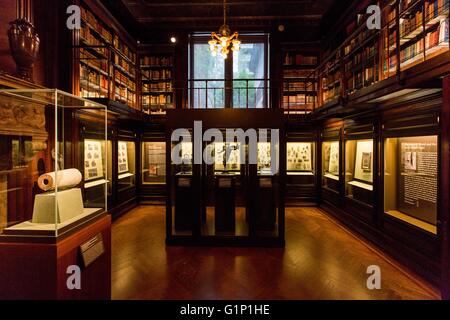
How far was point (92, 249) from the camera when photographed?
1925 millimetres

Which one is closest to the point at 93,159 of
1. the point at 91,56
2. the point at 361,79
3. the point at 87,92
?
the point at 87,92

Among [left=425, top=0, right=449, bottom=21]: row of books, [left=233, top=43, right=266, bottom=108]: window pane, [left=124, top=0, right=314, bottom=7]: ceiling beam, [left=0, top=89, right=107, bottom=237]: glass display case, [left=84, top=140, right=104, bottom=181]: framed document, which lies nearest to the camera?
[left=0, top=89, right=107, bottom=237]: glass display case

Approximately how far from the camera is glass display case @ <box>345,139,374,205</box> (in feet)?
14.7

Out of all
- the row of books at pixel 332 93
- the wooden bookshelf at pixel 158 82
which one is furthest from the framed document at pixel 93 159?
the row of books at pixel 332 93

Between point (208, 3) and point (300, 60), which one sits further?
point (300, 60)

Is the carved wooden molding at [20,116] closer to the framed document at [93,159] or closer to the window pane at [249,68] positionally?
the framed document at [93,159]

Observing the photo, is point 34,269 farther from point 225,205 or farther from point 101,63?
point 101,63

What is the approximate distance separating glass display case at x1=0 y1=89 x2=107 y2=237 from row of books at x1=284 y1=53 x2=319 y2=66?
5.75m

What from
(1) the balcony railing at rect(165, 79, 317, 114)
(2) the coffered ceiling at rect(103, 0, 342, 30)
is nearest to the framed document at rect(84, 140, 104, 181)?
(1) the balcony railing at rect(165, 79, 317, 114)

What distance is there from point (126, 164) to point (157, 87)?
250 cm

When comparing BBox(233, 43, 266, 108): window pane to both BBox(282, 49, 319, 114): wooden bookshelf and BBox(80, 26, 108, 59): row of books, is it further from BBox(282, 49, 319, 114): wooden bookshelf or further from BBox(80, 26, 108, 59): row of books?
BBox(80, 26, 108, 59): row of books

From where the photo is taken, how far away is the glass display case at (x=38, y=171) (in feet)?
5.90

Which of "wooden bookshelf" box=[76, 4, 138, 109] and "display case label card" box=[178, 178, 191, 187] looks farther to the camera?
"wooden bookshelf" box=[76, 4, 138, 109]
